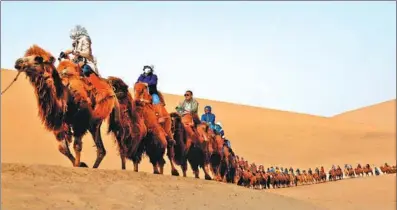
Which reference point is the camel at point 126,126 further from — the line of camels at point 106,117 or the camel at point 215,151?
the camel at point 215,151

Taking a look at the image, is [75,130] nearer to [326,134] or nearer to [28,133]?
[28,133]

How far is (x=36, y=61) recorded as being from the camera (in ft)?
40.3

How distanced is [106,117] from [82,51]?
1.63 m

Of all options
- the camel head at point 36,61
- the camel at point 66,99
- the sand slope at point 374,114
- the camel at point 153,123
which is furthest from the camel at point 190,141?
the sand slope at point 374,114

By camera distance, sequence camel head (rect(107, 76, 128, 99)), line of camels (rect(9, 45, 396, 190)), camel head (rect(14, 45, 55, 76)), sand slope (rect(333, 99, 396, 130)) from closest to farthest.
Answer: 1. camel head (rect(14, 45, 55, 76))
2. line of camels (rect(9, 45, 396, 190))
3. camel head (rect(107, 76, 128, 99))
4. sand slope (rect(333, 99, 396, 130))

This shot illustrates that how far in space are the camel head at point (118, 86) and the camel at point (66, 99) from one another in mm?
478

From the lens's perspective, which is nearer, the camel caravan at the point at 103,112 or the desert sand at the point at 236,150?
the desert sand at the point at 236,150

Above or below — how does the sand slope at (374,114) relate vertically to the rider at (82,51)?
above

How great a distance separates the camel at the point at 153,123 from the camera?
15.1m

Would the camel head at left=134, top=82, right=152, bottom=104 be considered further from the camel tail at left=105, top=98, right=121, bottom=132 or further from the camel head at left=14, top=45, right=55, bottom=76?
the camel head at left=14, top=45, right=55, bottom=76

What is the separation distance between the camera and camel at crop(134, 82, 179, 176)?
15.1 meters

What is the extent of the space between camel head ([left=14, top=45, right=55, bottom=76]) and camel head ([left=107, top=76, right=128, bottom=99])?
1.98 metres

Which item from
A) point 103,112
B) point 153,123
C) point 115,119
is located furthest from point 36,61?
point 153,123


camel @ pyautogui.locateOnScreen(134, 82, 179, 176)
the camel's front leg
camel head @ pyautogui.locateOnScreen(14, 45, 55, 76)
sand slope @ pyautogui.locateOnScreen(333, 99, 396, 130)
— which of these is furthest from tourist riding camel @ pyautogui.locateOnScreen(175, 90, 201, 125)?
sand slope @ pyautogui.locateOnScreen(333, 99, 396, 130)
